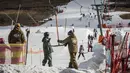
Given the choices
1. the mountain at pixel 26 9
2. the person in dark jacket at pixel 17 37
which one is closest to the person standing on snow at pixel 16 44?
the person in dark jacket at pixel 17 37

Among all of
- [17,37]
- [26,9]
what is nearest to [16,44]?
[17,37]

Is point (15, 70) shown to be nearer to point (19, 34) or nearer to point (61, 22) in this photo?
point (19, 34)

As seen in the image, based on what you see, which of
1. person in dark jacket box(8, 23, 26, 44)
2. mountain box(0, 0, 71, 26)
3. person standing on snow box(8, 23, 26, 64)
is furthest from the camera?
mountain box(0, 0, 71, 26)

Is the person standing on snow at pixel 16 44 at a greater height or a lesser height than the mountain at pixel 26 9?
greater

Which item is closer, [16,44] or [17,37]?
[16,44]

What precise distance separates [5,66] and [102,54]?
723 cm

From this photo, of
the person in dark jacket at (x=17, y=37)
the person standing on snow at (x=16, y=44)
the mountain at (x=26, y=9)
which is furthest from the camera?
the mountain at (x=26, y=9)

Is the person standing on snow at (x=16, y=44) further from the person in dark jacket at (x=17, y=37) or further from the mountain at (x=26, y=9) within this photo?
the mountain at (x=26, y=9)

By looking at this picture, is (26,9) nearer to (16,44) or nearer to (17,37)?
(17,37)

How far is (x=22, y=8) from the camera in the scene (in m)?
84.9

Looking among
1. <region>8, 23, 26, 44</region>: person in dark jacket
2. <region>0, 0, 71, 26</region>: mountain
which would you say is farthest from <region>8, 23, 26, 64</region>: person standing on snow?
<region>0, 0, 71, 26</region>: mountain

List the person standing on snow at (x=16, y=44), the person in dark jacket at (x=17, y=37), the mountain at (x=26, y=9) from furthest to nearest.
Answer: the mountain at (x=26, y=9), the person in dark jacket at (x=17, y=37), the person standing on snow at (x=16, y=44)

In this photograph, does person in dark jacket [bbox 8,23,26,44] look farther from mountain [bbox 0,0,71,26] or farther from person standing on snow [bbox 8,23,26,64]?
mountain [bbox 0,0,71,26]

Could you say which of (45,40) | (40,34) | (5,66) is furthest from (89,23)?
(5,66)
